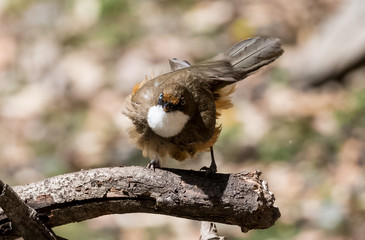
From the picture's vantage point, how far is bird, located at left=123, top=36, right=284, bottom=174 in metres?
4.07

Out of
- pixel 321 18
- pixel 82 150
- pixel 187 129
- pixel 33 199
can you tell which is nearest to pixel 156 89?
pixel 187 129

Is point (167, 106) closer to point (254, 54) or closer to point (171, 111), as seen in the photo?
point (171, 111)

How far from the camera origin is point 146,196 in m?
3.59

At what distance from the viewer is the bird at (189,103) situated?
4074mm

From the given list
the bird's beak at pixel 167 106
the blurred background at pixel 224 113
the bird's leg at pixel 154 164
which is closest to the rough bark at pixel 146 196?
the bird's leg at pixel 154 164

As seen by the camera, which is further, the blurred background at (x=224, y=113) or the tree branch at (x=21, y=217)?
the blurred background at (x=224, y=113)

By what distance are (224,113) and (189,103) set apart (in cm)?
316

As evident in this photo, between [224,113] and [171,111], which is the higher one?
[224,113]

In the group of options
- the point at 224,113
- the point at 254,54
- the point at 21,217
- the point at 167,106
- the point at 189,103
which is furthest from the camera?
the point at 224,113

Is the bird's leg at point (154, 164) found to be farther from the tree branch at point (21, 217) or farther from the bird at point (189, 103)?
the tree branch at point (21, 217)

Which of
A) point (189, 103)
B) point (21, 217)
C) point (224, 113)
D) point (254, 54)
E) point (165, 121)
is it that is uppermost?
point (224, 113)

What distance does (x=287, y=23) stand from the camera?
28.9 feet

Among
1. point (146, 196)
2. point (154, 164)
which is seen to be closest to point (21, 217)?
point (146, 196)

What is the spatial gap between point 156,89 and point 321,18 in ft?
17.5
